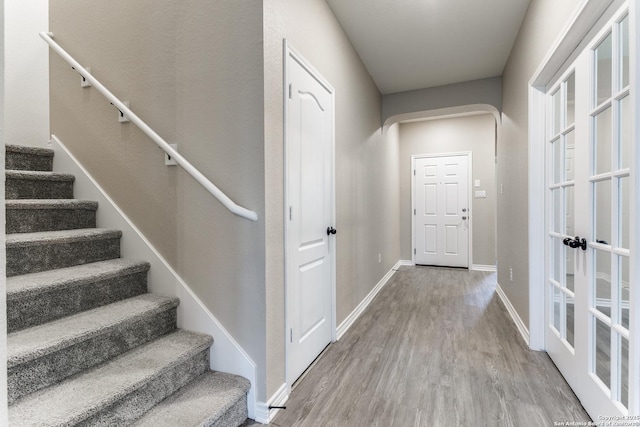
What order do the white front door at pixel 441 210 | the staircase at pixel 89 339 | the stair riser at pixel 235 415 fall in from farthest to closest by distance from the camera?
1. the white front door at pixel 441 210
2. the stair riser at pixel 235 415
3. the staircase at pixel 89 339

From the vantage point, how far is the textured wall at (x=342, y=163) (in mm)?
1659

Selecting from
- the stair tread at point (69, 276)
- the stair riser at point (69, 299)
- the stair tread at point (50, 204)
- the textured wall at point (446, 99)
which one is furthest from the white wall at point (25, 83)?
the textured wall at point (446, 99)

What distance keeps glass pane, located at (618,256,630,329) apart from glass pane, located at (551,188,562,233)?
29.3 inches

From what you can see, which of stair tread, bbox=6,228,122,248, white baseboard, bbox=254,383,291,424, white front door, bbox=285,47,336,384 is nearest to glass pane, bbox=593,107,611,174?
white front door, bbox=285,47,336,384

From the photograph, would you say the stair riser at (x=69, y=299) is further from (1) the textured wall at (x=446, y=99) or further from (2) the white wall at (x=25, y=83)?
(1) the textured wall at (x=446, y=99)

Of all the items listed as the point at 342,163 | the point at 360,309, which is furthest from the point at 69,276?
the point at 360,309

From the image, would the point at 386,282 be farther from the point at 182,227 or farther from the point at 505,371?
the point at 182,227

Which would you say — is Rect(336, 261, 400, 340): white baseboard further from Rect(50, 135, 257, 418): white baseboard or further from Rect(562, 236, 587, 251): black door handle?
Rect(562, 236, 587, 251): black door handle

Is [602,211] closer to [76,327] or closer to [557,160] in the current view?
[557,160]

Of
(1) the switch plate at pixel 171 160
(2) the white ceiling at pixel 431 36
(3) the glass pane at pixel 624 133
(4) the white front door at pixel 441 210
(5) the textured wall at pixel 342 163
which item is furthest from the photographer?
(4) the white front door at pixel 441 210

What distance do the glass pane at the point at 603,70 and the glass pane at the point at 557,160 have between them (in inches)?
21.9

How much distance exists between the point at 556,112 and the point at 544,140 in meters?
0.23

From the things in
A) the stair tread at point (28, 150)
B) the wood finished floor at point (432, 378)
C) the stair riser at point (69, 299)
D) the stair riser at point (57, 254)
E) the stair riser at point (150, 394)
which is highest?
the stair tread at point (28, 150)

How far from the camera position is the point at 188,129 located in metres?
1.77
